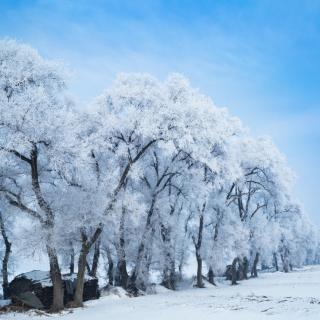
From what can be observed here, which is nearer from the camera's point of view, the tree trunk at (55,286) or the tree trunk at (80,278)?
the tree trunk at (55,286)

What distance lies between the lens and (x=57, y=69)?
78.6ft

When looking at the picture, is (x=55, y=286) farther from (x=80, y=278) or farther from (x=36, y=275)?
(x=36, y=275)

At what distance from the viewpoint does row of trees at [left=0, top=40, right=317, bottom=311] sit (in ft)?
71.9

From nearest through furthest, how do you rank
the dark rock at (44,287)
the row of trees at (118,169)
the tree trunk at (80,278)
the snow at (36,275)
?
the row of trees at (118,169)
the tree trunk at (80,278)
the dark rock at (44,287)
the snow at (36,275)

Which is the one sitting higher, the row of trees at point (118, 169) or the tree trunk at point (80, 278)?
the row of trees at point (118, 169)

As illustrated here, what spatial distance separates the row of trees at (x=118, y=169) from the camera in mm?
21922

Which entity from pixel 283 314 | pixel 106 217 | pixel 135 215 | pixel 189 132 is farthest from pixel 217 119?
pixel 283 314

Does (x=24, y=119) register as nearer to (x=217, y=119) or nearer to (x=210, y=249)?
(x=217, y=119)

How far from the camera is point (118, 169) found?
3066 cm

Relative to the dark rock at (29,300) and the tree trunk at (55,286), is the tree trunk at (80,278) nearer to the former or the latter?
the tree trunk at (55,286)

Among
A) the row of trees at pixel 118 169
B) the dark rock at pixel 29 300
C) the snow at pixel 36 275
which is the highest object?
the row of trees at pixel 118 169

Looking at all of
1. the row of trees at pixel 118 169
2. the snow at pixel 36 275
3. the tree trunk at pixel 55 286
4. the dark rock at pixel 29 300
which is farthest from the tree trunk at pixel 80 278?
the snow at pixel 36 275

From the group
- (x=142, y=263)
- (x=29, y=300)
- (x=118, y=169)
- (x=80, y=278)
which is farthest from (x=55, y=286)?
(x=142, y=263)

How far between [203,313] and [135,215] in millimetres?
9563
